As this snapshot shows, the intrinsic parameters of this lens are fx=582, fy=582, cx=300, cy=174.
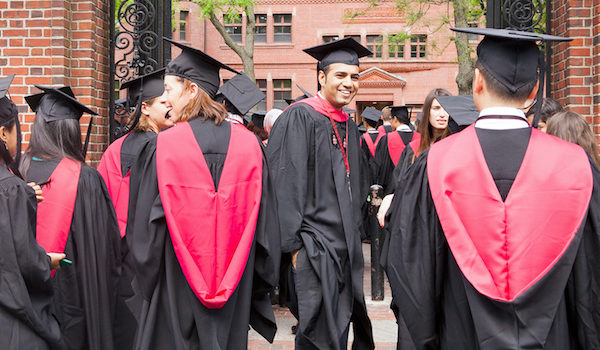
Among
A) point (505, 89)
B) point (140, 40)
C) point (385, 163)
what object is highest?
point (140, 40)

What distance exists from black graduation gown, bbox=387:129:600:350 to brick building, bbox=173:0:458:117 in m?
28.4

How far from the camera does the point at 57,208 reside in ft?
11.6

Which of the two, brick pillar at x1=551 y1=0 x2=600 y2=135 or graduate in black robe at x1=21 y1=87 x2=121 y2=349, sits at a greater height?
brick pillar at x1=551 y1=0 x2=600 y2=135

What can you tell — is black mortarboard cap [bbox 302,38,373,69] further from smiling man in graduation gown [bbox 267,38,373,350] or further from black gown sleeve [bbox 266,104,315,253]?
black gown sleeve [bbox 266,104,315,253]

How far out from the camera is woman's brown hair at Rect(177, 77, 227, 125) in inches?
123

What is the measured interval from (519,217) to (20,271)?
2.05 m

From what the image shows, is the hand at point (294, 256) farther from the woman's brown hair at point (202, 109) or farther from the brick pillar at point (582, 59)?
the brick pillar at point (582, 59)

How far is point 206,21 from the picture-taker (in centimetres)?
3139

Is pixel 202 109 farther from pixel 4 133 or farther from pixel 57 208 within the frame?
pixel 57 208

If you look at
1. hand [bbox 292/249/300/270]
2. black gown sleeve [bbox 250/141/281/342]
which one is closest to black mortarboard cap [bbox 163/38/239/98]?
black gown sleeve [bbox 250/141/281/342]

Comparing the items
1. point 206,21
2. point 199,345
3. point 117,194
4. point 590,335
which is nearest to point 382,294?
point 117,194

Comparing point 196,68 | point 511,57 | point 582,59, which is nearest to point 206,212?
point 196,68

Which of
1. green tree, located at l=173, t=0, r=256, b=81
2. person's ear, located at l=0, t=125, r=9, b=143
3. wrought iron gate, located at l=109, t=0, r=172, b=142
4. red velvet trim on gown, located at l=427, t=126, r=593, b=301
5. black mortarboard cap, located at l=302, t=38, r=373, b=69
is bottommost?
red velvet trim on gown, located at l=427, t=126, r=593, b=301

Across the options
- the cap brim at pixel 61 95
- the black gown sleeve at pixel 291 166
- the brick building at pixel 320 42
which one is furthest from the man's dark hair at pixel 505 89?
the brick building at pixel 320 42
